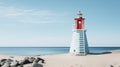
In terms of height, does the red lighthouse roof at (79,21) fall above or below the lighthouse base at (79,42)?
above

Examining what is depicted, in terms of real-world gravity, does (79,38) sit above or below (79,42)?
above

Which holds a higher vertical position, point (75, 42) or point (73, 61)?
point (75, 42)

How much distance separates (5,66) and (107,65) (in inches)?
515

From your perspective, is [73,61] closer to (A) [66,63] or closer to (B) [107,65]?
(A) [66,63]

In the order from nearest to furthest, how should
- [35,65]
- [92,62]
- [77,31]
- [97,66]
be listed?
[35,65] → [97,66] → [92,62] → [77,31]

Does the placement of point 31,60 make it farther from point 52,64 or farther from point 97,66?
point 97,66

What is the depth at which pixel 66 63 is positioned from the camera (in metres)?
37.0

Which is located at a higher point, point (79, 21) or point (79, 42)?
point (79, 21)

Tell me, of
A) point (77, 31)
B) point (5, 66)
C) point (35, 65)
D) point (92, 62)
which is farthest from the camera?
Result: point (77, 31)

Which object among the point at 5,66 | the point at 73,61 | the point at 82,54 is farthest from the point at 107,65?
the point at 5,66

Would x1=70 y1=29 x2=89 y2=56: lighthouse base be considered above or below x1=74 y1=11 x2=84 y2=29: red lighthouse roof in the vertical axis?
below

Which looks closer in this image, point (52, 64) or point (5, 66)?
point (5, 66)

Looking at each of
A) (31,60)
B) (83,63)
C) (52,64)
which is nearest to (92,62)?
(83,63)

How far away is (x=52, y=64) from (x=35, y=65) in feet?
24.4
